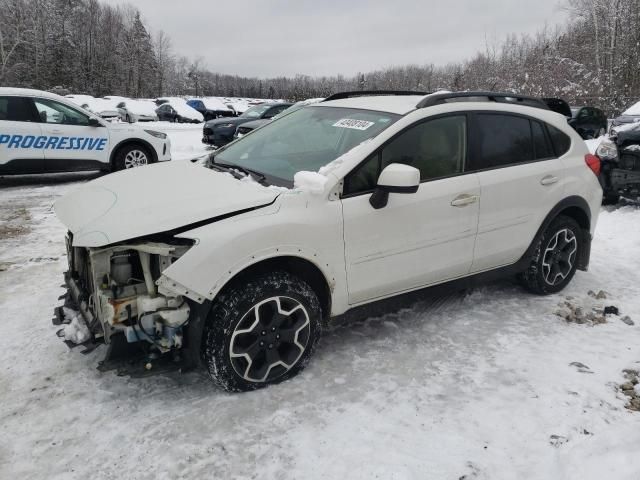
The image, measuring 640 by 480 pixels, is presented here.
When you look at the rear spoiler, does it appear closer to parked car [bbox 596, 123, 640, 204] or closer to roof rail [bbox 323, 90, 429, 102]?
roof rail [bbox 323, 90, 429, 102]

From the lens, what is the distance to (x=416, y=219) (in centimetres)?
327

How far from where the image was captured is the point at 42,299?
4094 mm

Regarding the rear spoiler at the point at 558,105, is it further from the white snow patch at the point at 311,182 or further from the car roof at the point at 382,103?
the white snow patch at the point at 311,182

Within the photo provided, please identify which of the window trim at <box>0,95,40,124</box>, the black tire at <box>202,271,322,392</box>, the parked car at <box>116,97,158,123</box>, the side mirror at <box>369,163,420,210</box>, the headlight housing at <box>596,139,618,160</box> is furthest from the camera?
the parked car at <box>116,97,158,123</box>

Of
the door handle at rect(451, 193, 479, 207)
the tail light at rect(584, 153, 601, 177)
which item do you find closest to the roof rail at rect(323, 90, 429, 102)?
the door handle at rect(451, 193, 479, 207)

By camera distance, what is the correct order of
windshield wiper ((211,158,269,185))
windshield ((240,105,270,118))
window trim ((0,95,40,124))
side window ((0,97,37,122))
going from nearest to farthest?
windshield wiper ((211,158,269,185)) < side window ((0,97,37,122)) < window trim ((0,95,40,124)) < windshield ((240,105,270,118))

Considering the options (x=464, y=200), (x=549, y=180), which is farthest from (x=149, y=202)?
(x=549, y=180)

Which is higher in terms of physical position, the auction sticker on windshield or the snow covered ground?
the auction sticker on windshield

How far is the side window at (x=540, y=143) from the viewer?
161 inches

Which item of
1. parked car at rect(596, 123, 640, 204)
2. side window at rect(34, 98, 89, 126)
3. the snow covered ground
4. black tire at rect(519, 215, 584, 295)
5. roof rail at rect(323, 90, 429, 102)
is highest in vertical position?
side window at rect(34, 98, 89, 126)

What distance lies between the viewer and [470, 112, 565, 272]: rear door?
3684mm

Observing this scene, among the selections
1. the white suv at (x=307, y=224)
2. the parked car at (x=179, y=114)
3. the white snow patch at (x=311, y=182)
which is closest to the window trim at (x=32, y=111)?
the white suv at (x=307, y=224)

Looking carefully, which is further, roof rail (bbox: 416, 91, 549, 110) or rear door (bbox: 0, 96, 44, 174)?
rear door (bbox: 0, 96, 44, 174)

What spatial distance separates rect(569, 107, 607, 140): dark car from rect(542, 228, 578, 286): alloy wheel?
16191 millimetres
